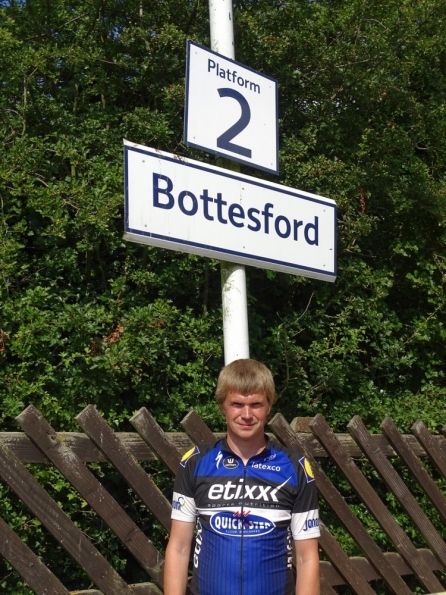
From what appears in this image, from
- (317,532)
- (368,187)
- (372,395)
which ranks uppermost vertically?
(368,187)

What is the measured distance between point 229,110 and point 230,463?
1547 mm

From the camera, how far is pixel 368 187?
5.59 m

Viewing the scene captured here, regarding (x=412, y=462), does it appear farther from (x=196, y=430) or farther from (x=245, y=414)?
(x=245, y=414)

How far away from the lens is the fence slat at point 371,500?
12.2 ft

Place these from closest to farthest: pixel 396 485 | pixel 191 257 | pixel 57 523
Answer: pixel 57 523
pixel 396 485
pixel 191 257

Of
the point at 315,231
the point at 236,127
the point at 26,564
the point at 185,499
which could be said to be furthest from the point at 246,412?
the point at 236,127

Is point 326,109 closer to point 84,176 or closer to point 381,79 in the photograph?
point 381,79

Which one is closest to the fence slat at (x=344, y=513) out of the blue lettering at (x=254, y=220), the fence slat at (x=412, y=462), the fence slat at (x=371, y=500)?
the fence slat at (x=371, y=500)

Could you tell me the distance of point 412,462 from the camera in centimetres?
419

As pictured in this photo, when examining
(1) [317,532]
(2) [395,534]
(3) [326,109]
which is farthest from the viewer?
(3) [326,109]

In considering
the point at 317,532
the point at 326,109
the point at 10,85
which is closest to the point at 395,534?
the point at 317,532

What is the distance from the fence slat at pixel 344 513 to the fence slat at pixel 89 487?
32.0 inches

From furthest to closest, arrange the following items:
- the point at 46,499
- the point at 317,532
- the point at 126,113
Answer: the point at 126,113, the point at 46,499, the point at 317,532

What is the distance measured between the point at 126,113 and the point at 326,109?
144 cm
